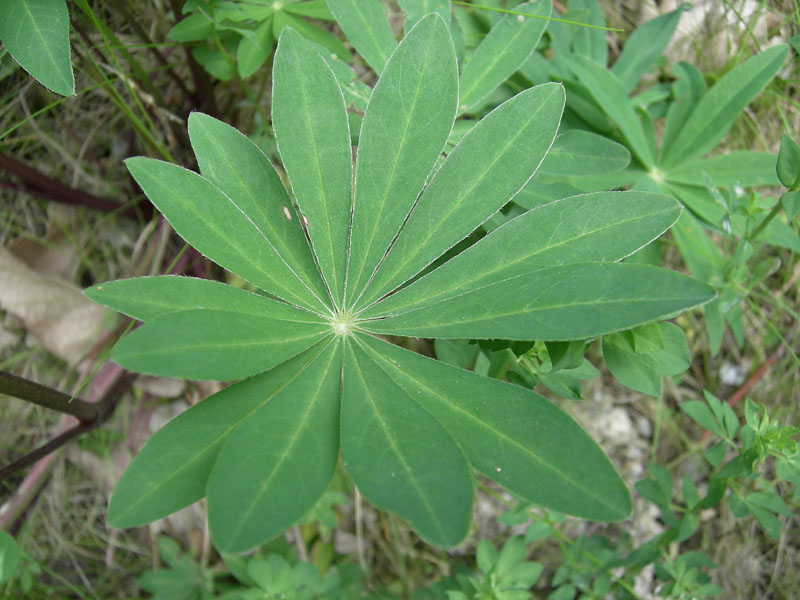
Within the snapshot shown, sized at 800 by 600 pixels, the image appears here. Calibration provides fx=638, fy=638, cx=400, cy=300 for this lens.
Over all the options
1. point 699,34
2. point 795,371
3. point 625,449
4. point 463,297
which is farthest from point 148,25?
point 795,371

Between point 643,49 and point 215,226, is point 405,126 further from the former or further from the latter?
point 643,49

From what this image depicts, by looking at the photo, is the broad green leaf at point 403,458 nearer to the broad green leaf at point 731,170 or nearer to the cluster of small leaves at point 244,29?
the cluster of small leaves at point 244,29

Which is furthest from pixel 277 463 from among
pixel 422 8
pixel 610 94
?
pixel 610 94

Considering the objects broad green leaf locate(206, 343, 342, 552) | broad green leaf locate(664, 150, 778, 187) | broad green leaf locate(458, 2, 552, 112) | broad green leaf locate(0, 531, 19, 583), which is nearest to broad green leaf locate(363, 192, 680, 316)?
broad green leaf locate(206, 343, 342, 552)

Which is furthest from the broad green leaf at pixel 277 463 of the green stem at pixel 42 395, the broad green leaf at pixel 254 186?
the green stem at pixel 42 395

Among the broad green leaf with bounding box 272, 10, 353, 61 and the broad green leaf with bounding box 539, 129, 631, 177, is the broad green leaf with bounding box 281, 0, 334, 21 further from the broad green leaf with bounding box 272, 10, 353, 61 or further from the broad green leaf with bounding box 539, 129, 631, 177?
Answer: the broad green leaf with bounding box 539, 129, 631, 177

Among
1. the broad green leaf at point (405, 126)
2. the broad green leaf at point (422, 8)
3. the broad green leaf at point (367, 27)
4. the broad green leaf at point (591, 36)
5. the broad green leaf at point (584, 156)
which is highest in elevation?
the broad green leaf at point (591, 36)

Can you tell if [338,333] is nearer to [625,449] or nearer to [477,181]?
[477,181]
